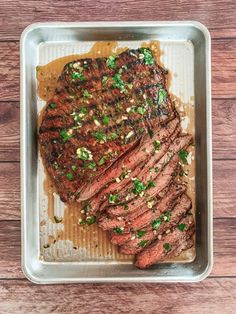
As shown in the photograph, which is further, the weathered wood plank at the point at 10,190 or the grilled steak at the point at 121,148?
the weathered wood plank at the point at 10,190

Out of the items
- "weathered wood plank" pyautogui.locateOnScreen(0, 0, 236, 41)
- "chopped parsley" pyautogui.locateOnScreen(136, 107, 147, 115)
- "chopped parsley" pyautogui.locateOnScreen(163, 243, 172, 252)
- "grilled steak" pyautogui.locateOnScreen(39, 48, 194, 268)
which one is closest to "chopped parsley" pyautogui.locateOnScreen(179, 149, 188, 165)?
"grilled steak" pyautogui.locateOnScreen(39, 48, 194, 268)

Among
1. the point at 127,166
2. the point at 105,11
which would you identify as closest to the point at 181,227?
the point at 127,166

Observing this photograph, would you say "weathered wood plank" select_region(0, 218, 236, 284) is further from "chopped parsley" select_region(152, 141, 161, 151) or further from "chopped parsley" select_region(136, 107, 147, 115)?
"chopped parsley" select_region(136, 107, 147, 115)

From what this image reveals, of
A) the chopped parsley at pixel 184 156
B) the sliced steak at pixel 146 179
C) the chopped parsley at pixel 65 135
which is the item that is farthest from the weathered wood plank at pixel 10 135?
the chopped parsley at pixel 184 156

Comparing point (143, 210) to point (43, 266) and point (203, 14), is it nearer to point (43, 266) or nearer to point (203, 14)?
point (43, 266)

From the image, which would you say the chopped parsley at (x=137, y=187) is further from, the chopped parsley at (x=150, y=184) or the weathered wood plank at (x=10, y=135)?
the weathered wood plank at (x=10, y=135)

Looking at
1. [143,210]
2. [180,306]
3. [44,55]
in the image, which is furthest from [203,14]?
[180,306]
